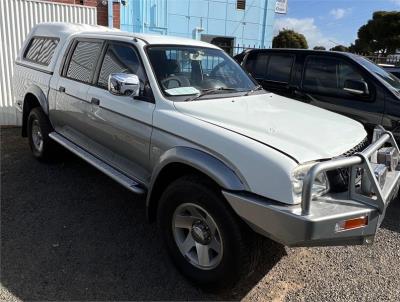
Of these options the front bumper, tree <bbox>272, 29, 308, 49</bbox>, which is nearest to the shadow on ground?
the front bumper

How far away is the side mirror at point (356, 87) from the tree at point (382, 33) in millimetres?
35812

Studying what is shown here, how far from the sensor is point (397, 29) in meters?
37.5

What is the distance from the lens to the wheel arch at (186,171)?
2.66 metres

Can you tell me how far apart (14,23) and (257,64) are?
188 inches

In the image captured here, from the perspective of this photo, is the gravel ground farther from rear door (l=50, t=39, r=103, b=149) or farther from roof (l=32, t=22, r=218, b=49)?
roof (l=32, t=22, r=218, b=49)

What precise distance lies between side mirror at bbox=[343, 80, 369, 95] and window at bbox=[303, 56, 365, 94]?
0.48 ft

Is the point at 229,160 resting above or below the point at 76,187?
above

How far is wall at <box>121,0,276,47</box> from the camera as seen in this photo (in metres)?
19.1

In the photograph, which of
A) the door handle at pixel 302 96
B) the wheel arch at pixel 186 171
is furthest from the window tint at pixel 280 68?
the wheel arch at pixel 186 171

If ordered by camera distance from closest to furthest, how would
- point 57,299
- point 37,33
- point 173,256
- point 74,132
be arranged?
point 57,299, point 173,256, point 74,132, point 37,33

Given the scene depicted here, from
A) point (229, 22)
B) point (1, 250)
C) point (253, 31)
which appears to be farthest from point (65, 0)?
point (253, 31)

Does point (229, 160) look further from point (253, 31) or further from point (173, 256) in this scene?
point (253, 31)

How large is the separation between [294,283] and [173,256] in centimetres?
Result: 101

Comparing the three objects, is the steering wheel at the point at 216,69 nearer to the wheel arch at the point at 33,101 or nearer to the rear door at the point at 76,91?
the rear door at the point at 76,91
